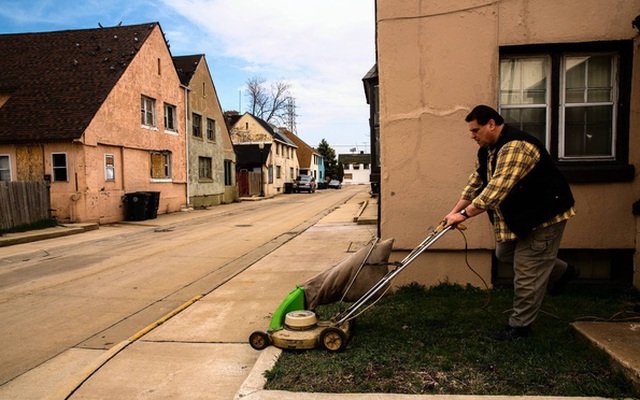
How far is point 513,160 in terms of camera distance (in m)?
3.78

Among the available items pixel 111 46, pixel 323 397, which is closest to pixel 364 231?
pixel 323 397

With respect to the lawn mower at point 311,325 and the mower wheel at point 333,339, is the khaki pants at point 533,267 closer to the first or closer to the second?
the lawn mower at point 311,325

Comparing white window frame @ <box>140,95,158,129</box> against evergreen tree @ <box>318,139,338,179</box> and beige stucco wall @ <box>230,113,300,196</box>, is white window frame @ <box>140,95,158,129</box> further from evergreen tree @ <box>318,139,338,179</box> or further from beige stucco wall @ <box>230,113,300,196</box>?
evergreen tree @ <box>318,139,338,179</box>

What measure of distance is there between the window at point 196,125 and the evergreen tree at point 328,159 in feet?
191

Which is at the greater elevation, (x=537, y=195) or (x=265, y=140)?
(x=265, y=140)

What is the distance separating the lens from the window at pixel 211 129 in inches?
1081

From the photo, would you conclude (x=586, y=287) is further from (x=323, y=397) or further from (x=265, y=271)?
(x=265, y=271)

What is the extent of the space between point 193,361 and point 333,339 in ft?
4.38

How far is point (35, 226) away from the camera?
14750 millimetres

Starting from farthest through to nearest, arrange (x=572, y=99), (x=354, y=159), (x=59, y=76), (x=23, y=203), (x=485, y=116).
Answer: (x=354, y=159) < (x=59, y=76) < (x=23, y=203) < (x=572, y=99) < (x=485, y=116)

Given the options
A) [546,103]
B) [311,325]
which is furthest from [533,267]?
[546,103]

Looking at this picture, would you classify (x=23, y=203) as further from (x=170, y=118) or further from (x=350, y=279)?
(x=350, y=279)

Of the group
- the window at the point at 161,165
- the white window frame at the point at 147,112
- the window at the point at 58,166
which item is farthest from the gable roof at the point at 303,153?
the window at the point at 58,166

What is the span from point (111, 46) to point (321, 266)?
1662 centimetres
